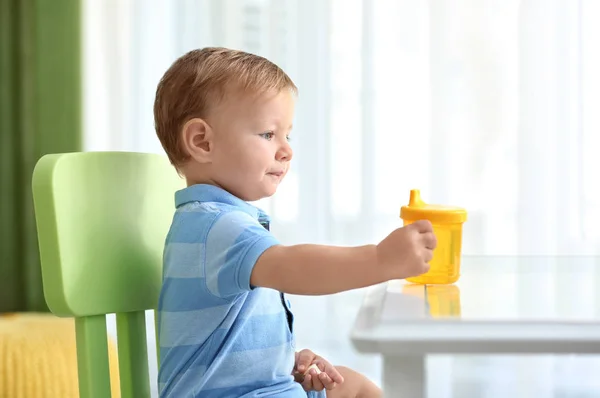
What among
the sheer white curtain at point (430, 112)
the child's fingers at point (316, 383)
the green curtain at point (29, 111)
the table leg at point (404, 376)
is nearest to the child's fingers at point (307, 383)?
the child's fingers at point (316, 383)

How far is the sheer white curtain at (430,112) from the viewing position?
2.12 m

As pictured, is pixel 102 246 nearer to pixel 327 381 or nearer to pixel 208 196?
pixel 208 196

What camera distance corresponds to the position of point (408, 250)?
2.48 feet

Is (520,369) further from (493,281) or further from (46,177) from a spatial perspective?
(46,177)

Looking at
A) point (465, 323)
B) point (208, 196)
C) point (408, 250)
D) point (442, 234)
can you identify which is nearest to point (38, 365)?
point (208, 196)

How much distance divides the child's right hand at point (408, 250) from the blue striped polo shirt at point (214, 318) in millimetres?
188

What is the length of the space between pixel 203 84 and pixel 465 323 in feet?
1.81

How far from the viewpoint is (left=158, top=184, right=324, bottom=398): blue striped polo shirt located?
94cm

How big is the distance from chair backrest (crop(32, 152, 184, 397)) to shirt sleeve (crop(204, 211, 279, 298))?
165mm

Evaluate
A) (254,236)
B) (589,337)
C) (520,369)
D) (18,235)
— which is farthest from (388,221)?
(589,337)

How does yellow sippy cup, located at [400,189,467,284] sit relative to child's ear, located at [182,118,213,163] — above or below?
below

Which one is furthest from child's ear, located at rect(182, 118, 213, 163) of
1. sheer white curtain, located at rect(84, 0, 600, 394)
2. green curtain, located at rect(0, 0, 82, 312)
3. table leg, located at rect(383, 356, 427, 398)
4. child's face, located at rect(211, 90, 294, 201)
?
green curtain, located at rect(0, 0, 82, 312)

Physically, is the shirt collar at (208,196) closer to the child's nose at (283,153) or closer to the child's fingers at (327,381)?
the child's nose at (283,153)

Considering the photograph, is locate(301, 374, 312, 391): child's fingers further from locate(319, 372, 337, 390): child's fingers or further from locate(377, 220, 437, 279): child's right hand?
locate(377, 220, 437, 279): child's right hand
